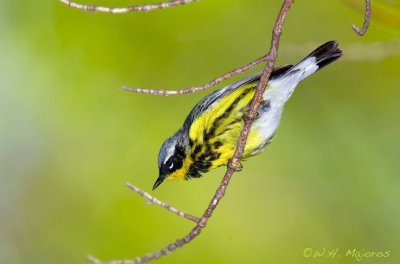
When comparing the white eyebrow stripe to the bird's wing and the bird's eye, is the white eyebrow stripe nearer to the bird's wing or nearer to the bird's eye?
the bird's eye

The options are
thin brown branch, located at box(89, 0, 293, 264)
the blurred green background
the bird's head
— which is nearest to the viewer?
thin brown branch, located at box(89, 0, 293, 264)

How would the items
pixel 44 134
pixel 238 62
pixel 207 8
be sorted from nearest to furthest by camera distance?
pixel 207 8 → pixel 238 62 → pixel 44 134

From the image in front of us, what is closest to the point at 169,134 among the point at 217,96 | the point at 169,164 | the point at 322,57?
the point at 169,164

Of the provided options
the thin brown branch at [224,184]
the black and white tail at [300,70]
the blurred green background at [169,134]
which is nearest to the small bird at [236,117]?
the black and white tail at [300,70]

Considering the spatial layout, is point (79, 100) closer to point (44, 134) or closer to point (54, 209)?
point (44, 134)

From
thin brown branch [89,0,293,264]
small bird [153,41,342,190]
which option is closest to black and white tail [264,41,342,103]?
small bird [153,41,342,190]

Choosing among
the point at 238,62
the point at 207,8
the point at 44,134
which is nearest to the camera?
the point at 207,8

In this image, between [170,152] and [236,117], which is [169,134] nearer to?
[170,152]

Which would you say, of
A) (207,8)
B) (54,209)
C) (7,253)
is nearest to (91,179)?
(54,209)
